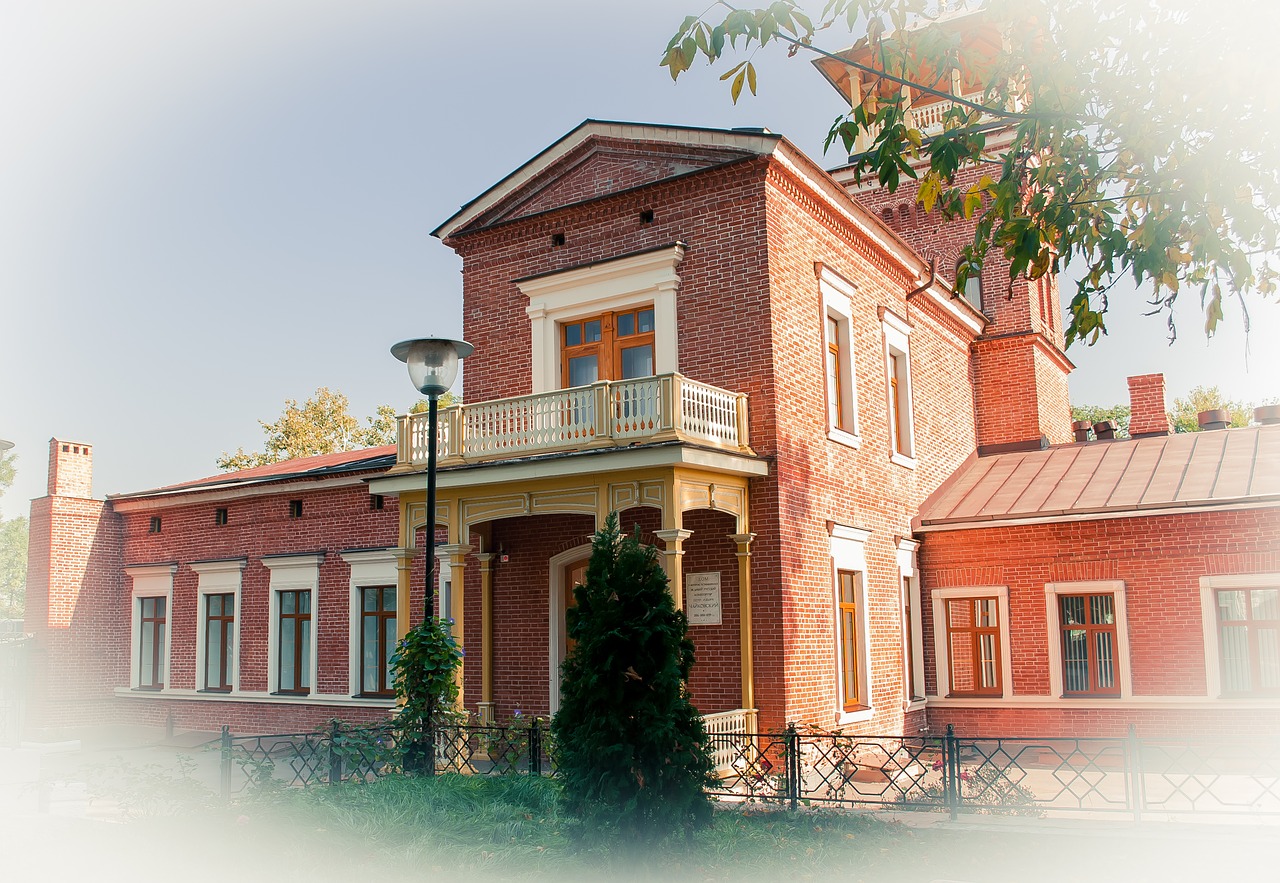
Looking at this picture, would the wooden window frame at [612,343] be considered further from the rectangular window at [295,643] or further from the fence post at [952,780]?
the rectangular window at [295,643]

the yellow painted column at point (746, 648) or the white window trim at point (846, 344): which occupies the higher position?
the white window trim at point (846, 344)

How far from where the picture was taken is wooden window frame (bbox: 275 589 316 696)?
2092 cm

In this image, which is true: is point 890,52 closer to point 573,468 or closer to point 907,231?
point 573,468

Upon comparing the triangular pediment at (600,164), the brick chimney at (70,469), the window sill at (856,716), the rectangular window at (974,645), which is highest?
the triangular pediment at (600,164)

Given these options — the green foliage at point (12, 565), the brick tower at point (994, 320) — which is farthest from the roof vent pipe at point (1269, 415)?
the green foliage at point (12, 565)

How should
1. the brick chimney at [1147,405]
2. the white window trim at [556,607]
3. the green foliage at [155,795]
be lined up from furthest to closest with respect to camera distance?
the brick chimney at [1147,405], the white window trim at [556,607], the green foliage at [155,795]

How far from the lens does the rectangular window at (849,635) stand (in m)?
16.1

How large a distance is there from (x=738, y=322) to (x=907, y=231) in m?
12.1

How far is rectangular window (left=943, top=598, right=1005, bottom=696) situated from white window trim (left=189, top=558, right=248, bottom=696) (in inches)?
542

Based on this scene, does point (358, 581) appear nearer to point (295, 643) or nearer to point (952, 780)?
point (295, 643)

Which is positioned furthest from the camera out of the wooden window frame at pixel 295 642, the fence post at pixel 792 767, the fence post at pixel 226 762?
the wooden window frame at pixel 295 642

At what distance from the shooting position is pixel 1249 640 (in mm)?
16297

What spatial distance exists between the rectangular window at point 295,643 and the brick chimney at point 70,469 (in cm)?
647

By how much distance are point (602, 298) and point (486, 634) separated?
542cm
